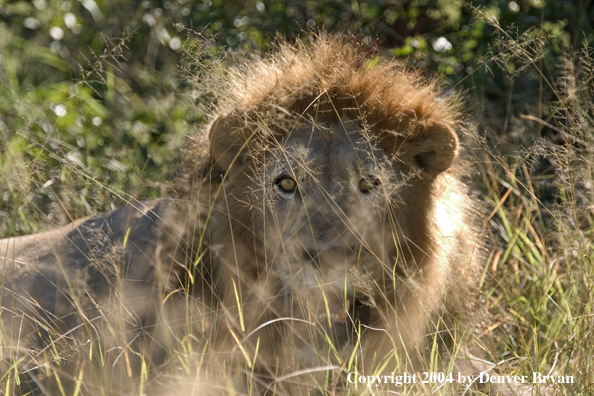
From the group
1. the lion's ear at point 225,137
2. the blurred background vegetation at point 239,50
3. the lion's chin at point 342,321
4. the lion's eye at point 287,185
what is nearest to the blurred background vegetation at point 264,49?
the blurred background vegetation at point 239,50

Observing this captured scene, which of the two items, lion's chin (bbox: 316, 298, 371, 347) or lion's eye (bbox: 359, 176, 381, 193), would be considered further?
lion's eye (bbox: 359, 176, 381, 193)

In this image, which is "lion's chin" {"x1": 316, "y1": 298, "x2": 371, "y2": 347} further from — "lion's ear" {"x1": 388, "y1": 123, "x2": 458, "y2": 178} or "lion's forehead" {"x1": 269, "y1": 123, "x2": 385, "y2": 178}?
"lion's ear" {"x1": 388, "y1": 123, "x2": 458, "y2": 178}

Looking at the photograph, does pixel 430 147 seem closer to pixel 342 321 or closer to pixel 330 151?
pixel 330 151

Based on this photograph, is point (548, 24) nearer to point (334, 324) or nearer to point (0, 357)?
point (334, 324)

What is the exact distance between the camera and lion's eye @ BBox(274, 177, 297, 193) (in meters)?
3.37

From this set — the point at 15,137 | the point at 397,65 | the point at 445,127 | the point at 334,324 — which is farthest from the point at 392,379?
the point at 15,137

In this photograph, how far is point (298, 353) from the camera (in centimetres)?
317

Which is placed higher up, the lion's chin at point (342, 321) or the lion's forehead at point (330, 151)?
the lion's forehead at point (330, 151)

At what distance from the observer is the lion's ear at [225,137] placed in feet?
11.5

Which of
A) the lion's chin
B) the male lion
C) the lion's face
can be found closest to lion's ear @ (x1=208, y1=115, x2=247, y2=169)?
the male lion

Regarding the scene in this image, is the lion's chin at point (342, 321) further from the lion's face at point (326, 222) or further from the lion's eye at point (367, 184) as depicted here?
the lion's eye at point (367, 184)

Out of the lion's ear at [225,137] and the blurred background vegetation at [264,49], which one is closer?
the lion's ear at [225,137]

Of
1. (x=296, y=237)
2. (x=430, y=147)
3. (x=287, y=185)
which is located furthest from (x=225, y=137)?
(x=430, y=147)

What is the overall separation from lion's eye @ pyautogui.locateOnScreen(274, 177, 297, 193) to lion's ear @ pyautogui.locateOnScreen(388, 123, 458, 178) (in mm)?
510
